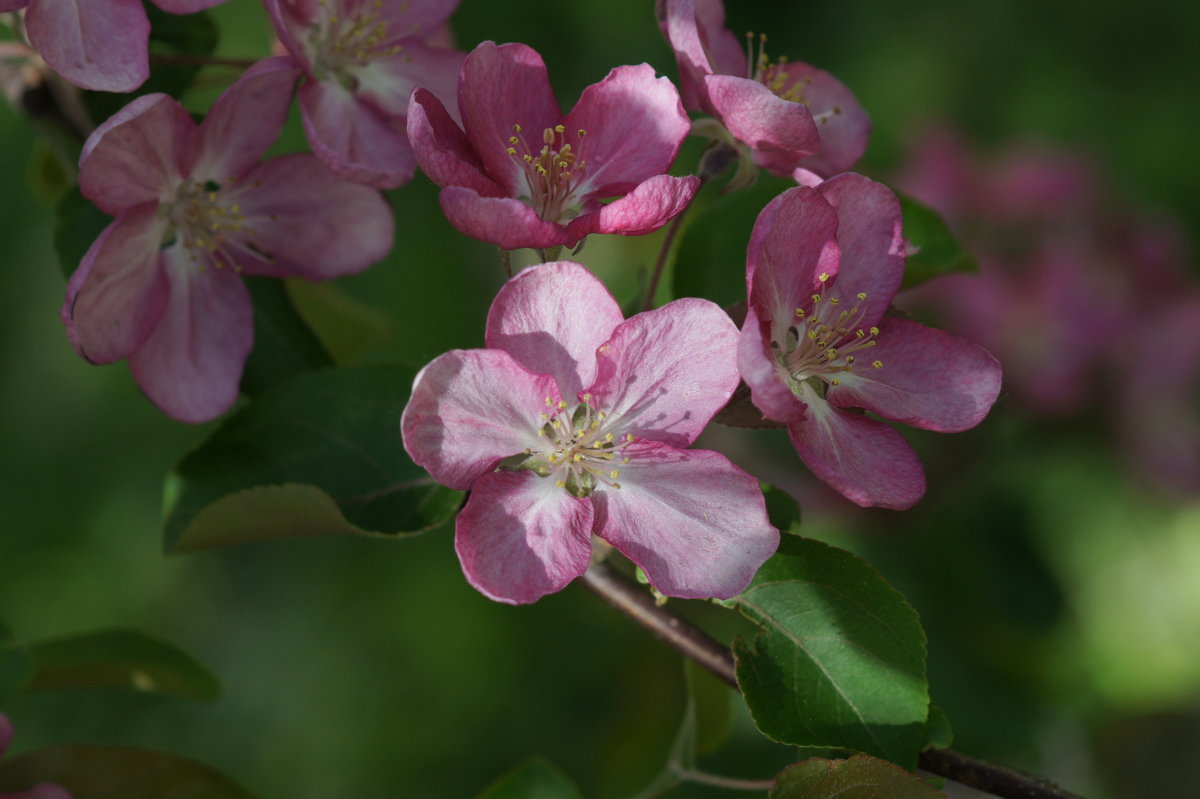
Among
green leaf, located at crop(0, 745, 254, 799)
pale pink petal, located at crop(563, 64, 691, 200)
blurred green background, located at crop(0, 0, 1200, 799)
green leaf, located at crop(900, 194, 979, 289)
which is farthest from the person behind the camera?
blurred green background, located at crop(0, 0, 1200, 799)

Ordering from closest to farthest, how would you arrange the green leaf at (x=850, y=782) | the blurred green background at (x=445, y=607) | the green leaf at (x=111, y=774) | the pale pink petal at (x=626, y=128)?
the green leaf at (x=850, y=782) < the pale pink petal at (x=626, y=128) < the green leaf at (x=111, y=774) < the blurred green background at (x=445, y=607)

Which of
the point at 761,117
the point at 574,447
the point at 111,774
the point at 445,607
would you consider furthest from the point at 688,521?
the point at 445,607

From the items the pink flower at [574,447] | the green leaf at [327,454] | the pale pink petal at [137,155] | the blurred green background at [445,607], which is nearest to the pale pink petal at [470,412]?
the pink flower at [574,447]

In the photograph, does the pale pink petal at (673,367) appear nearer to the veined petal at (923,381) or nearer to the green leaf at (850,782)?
the veined petal at (923,381)

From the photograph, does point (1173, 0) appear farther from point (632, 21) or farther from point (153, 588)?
point (153, 588)

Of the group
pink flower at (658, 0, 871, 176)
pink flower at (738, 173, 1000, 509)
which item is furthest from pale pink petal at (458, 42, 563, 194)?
pink flower at (738, 173, 1000, 509)

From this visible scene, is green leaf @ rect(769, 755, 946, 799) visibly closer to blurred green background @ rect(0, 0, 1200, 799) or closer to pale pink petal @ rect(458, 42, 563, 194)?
pale pink petal @ rect(458, 42, 563, 194)
